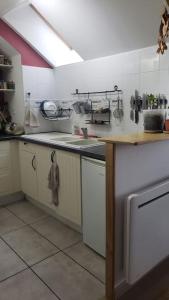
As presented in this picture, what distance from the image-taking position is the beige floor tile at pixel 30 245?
200 centimetres

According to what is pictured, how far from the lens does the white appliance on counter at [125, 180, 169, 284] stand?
1.40 metres

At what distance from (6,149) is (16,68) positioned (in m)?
1.08

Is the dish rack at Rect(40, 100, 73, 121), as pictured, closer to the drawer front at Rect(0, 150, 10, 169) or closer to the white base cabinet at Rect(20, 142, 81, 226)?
the white base cabinet at Rect(20, 142, 81, 226)

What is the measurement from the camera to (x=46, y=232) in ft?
7.77

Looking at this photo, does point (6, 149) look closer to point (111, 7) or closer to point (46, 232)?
point (46, 232)

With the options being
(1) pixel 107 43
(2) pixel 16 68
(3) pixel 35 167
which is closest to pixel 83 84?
(1) pixel 107 43

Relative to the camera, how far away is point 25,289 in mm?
1646

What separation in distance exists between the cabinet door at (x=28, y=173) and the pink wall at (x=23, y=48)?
119 cm

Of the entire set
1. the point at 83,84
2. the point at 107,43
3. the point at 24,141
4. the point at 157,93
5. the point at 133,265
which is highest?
the point at 107,43

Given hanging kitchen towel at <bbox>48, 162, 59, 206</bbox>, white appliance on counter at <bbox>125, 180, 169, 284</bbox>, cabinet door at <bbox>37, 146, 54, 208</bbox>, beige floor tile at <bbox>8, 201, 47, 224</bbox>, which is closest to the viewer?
white appliance on counter at <bbox>125, 180, 169, 284</bbox>

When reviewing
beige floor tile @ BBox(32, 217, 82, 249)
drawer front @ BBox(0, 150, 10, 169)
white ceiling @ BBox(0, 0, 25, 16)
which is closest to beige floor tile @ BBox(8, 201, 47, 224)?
beige floor tile @ BBox(32, 217, 82, 249)

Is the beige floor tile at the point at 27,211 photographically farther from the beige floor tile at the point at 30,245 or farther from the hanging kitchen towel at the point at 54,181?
the hanging kitchen towel at the point at 54,181

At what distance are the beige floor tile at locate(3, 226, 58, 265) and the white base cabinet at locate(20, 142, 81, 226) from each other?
1.08ft

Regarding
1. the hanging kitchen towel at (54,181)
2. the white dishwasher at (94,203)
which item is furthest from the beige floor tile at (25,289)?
the hanging kitchen towel at (54,181)
